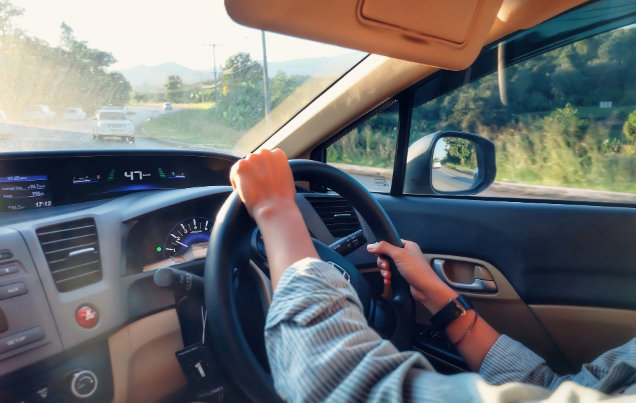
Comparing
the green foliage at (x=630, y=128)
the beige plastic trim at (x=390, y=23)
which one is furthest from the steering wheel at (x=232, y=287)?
the green foliage at (x=630, y=128)

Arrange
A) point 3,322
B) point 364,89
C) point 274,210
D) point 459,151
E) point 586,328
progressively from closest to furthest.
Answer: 1. point 274,210
2. point 3,322
3. point 586,328
4. point 364,89
5. point 459,151

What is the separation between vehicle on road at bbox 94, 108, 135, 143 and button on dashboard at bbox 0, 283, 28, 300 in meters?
0.90

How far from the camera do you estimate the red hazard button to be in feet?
5.30

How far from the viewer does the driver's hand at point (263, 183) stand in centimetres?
120

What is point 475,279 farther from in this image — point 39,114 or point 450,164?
point 39,114

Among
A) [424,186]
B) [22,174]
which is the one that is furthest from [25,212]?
[424,186]

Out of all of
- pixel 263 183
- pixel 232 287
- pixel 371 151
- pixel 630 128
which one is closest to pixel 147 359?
pixel 232 287

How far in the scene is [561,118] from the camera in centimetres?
233

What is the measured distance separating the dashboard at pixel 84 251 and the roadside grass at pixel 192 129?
110mm

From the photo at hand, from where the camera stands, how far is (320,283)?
3.15ft

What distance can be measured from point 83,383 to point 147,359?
Answer: 8.8 inches

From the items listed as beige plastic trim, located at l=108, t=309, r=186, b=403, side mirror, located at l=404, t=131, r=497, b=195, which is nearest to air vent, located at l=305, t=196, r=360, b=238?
side mirror, located at l=404, t=131, r=497, b=195

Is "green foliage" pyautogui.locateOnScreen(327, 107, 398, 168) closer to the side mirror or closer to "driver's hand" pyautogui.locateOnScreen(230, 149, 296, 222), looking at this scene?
the side mirror

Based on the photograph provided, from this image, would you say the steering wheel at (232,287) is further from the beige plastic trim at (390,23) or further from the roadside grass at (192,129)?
the roadside grass at (192,129)
